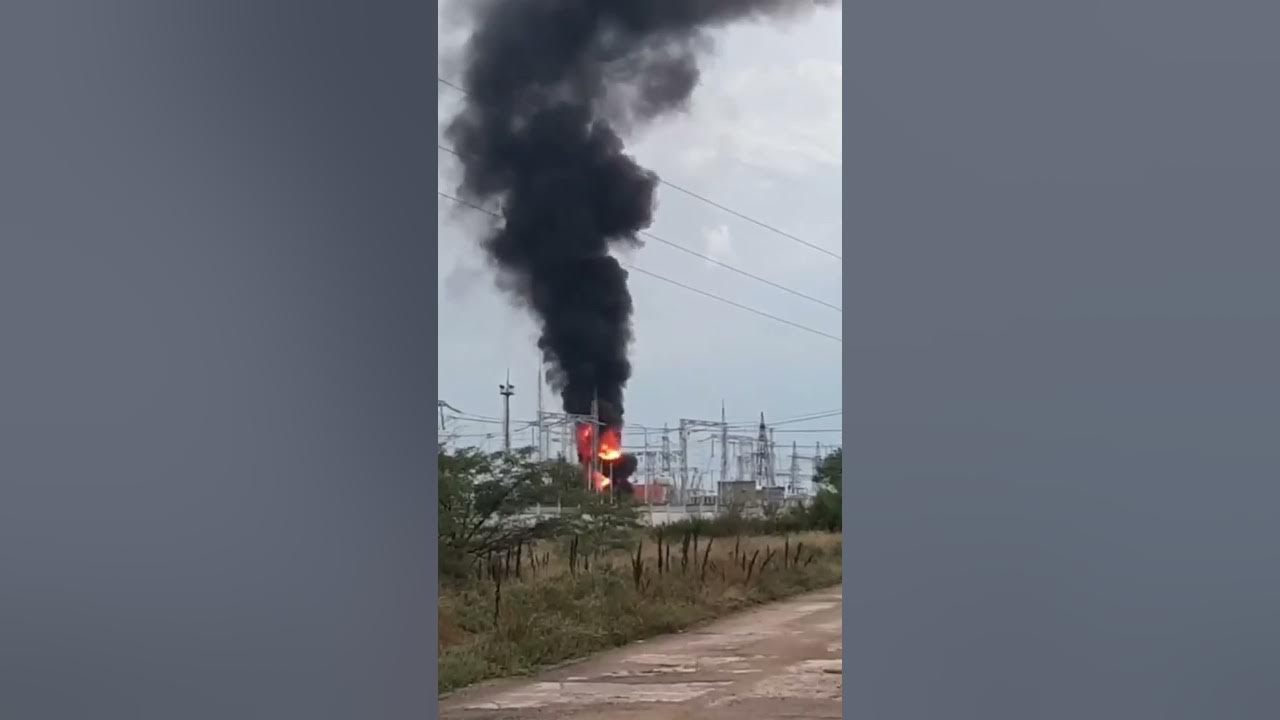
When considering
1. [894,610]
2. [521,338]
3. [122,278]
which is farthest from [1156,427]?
[521,338]

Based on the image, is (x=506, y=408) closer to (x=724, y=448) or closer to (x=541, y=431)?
(x=541, y=431)

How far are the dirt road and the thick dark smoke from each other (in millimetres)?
1505

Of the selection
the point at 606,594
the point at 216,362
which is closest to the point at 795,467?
the point at 606,594

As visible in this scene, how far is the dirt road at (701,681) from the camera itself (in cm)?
696

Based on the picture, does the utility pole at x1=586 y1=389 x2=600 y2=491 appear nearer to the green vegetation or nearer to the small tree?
the green vegetation

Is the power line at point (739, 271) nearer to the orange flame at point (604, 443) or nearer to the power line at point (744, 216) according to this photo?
the power line at point (744, 216)

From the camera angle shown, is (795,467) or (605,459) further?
(795,467)

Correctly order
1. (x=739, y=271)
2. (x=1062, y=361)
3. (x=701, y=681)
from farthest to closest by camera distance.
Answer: (x=739, y=271) < (x=701, y=681) < (x=1062, y=361)

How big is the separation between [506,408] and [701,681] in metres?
2.02

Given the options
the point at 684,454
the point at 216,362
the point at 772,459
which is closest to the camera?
the point at 216,362

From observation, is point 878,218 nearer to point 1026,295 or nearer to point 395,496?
point 1026,295

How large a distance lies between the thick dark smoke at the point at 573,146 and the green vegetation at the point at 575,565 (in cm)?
66

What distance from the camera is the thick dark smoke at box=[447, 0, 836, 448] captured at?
26.6 ft

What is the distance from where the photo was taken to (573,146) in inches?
326
